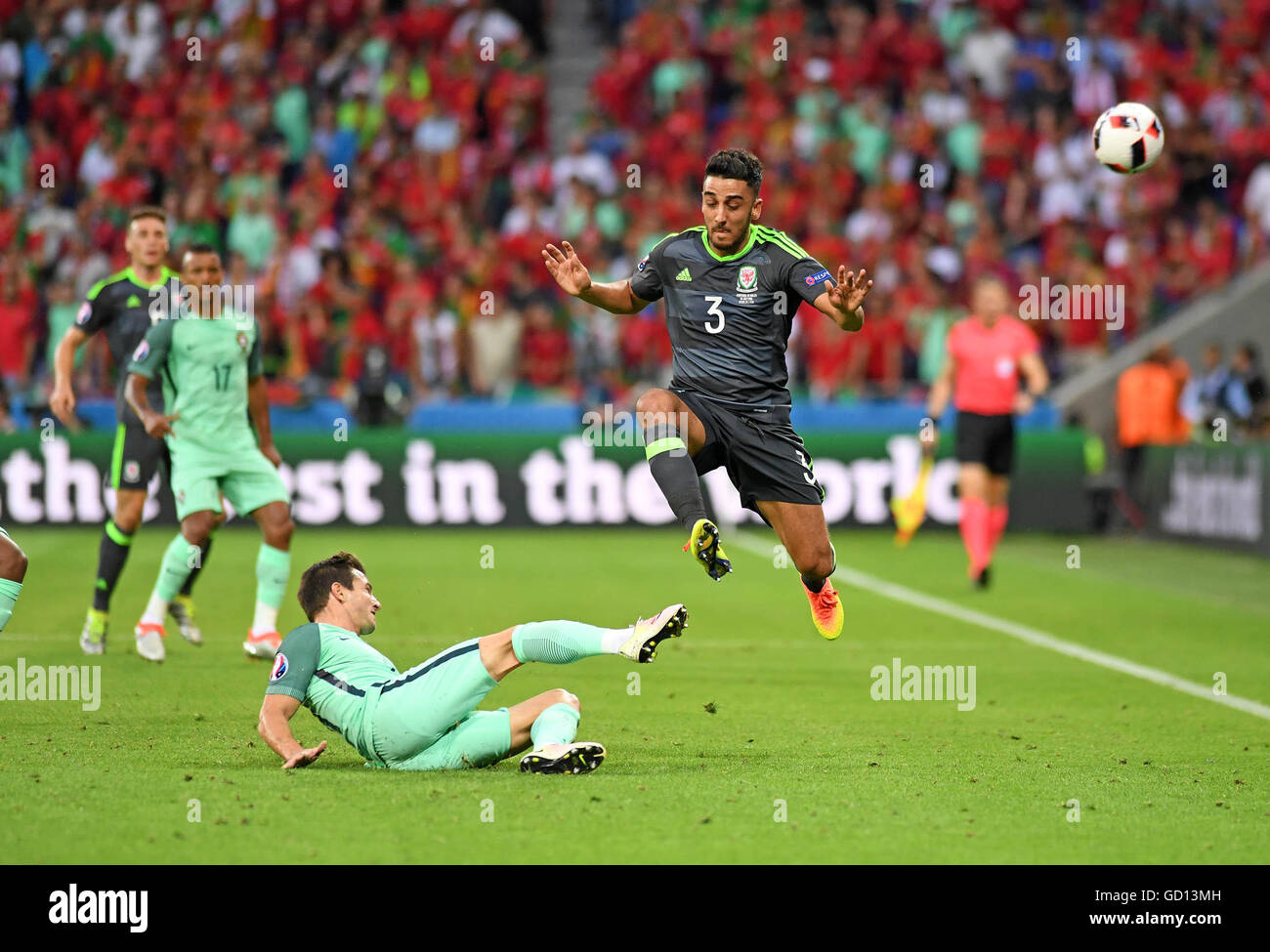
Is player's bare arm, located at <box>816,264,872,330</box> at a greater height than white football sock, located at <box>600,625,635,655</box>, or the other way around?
player's bare arm, located at <box>816,264,872,330</box>

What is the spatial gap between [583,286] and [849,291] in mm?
1306

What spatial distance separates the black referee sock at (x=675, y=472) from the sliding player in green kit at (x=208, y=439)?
280cm

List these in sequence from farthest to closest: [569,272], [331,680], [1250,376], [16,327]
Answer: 1. [16,327]
2. [1250,376]
3. [569,272]
4. [331,680]

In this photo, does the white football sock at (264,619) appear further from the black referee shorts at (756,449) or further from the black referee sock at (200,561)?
the black referee shorts at (756,449)

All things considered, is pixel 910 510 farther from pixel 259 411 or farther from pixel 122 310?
pixel 122 310

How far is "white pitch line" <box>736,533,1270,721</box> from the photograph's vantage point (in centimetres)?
920

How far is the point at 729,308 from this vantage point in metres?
8.30

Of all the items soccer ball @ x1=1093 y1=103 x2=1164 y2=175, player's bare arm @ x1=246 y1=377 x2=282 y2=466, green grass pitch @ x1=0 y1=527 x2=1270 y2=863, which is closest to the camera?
green grass pitch @ x1=0 y1=527 x2=1270 y2=863

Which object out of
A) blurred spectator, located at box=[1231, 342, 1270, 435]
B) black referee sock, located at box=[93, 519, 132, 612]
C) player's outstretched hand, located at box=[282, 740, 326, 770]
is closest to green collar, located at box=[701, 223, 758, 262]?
player's outstretched hand, located at box=[282, 740, 326, 770]

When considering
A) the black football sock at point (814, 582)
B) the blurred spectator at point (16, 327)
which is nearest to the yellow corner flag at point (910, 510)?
the black football sock at point (814, 582)

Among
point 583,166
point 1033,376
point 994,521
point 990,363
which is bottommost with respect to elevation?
point 994,521

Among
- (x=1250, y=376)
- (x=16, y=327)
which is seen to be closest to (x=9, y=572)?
(x=16, y=327)

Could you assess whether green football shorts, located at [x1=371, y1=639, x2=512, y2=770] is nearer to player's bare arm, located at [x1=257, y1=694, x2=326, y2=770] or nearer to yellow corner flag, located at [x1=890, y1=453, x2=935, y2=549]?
player's bare arm, located at [x1=257, y1=694, x2=326, y2=770]

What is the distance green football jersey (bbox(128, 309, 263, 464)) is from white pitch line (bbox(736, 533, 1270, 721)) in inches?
206
